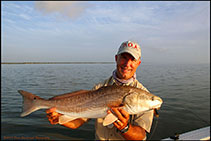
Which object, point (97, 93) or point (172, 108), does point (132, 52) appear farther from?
point (172, 108)

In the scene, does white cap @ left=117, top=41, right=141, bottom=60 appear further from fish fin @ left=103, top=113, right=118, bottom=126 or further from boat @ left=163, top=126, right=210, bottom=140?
boat @ left=163, top=126, right=210, bottom=140

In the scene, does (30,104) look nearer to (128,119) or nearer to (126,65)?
(128,119)

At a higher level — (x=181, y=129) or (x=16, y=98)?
(x=16, y=98)

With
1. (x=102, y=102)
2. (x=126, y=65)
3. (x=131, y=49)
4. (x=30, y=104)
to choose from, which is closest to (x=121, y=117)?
(x=102, y=102)

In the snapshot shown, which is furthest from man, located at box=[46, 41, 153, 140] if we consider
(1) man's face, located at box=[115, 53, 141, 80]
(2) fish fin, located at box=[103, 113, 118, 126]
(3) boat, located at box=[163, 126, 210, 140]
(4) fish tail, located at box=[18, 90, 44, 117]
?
(3) boat, located at box=[163, 126, 210, 140]

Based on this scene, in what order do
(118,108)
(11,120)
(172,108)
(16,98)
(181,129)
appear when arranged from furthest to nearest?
(16,98)
(172,108)
(11,120)
(181,129)
(118,108)

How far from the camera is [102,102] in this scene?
2.96 meters

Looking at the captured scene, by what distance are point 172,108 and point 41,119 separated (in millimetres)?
9503

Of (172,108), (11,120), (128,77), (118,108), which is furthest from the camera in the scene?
(172,108)

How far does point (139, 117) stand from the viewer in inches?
125

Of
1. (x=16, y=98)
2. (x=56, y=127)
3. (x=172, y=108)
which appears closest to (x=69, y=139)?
(x=56, y=127)

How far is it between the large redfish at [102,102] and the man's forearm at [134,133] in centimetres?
34

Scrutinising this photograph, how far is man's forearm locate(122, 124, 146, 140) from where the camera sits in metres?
2.85

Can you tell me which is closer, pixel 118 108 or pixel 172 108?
pixel 118 108
